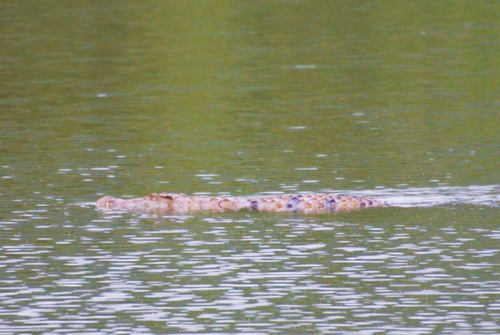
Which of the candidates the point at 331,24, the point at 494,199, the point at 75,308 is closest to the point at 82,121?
the point at 494,199

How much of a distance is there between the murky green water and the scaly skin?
0.38m

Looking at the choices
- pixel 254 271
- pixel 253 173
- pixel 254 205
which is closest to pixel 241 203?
pixel 254 205

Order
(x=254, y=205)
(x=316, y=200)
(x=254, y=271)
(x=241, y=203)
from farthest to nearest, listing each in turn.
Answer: (x=241, y=203) < (x=254, y=205) < (x=316, y=200) < (x=254, y=271)

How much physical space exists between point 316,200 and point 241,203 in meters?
1.51

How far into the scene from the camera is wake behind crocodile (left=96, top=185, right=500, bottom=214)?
28.9 metres

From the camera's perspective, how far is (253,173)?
33.3 metres

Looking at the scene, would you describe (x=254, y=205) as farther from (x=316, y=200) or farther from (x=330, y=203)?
(x=330, y=203)

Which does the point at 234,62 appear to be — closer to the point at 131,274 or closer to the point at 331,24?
Answer: the point at 331,24

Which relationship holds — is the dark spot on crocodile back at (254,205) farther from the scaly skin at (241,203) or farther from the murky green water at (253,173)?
the murky green water at (253,173)

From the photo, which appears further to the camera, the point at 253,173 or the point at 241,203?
the point at 253,173

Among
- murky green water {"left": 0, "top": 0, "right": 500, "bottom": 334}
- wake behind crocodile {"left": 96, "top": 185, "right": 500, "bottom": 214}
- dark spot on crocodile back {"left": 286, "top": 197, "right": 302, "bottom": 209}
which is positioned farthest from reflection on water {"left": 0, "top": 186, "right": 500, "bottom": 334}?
dark spot on crocodile back {"left": 286, "top": 197, "right": 302, "bottom": 209}

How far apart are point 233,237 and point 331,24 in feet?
143

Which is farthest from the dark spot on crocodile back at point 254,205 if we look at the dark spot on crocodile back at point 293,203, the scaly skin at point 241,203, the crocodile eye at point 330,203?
the crocodile eye at point 330,203

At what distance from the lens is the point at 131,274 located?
2408 cm
